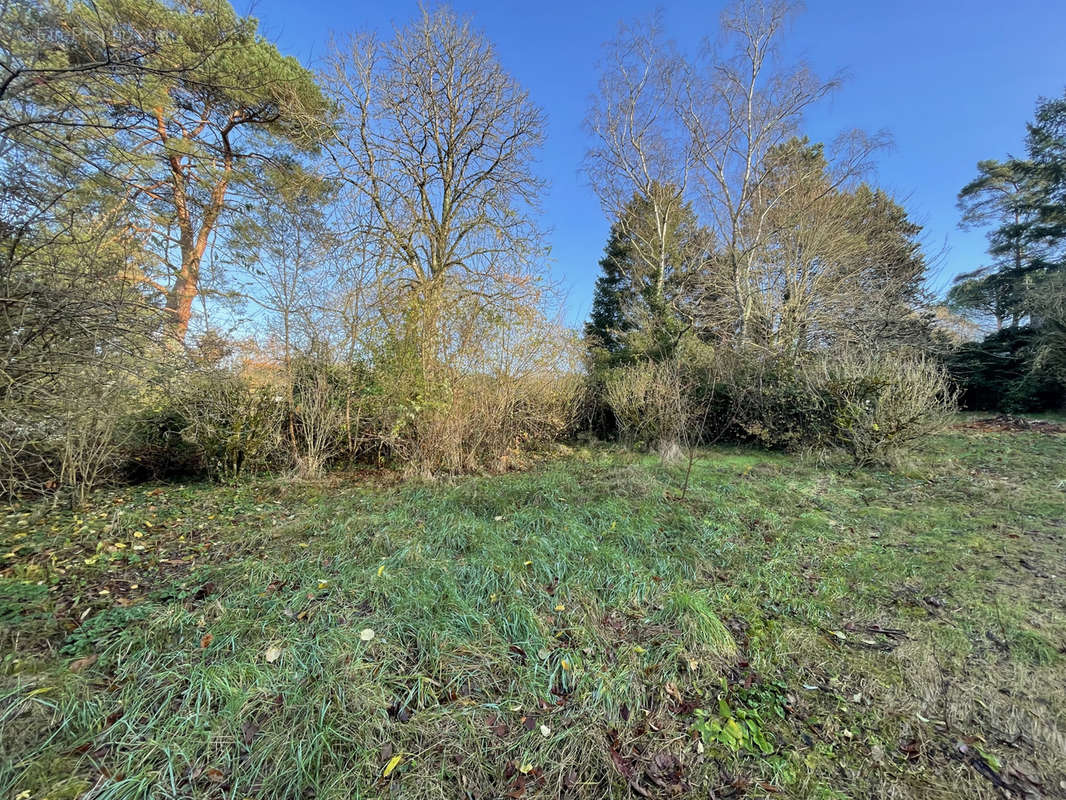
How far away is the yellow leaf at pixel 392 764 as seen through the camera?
158cm

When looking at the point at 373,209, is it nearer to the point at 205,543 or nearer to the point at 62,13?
the point at 62,13

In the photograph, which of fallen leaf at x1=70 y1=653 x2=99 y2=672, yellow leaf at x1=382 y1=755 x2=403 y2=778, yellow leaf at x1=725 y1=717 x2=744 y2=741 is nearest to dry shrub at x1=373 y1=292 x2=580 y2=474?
fallen leaf at x1=70 y1=653 x2=99 y2=672

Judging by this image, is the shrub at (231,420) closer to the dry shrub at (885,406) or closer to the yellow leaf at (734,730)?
the yellow leaf at (734,730)

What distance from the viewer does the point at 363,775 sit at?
62.1 inches

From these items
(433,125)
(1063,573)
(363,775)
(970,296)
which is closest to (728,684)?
(363,775)

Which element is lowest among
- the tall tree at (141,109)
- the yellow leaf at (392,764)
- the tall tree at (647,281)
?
the yellow leaf at (392,764)

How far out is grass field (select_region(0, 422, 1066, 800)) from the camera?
1618 mm

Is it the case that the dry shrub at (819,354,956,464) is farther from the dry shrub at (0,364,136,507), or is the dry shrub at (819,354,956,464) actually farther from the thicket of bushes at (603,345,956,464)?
the dry shrub at (0,364,136,507)

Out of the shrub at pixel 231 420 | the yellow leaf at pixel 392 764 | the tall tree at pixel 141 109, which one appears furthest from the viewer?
the shrub at pixel 231 420

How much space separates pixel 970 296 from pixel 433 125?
23.7 meters

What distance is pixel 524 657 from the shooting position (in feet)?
7.21

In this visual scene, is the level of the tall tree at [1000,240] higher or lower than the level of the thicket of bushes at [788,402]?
higher

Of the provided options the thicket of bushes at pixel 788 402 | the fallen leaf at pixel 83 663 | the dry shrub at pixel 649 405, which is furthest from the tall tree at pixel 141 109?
the thicket of bushes at pixel 788 402

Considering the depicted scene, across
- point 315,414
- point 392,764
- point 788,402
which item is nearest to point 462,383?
point 315,414
